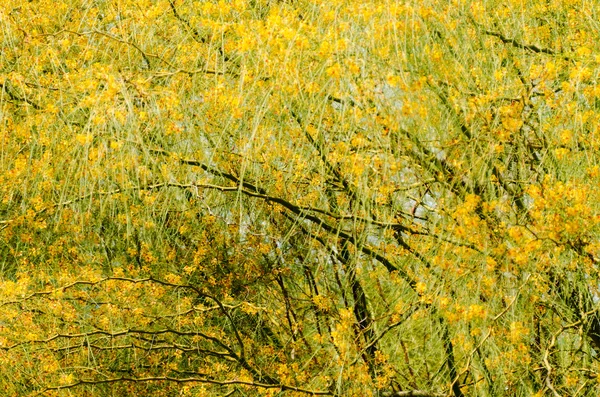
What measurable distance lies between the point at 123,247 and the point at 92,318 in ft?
Answer: 2.40

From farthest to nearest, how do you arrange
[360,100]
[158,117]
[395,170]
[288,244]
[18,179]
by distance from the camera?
1. [288,244]
2. [18,179]
3. [158,117]
4. [395,170]
5. [360,100]

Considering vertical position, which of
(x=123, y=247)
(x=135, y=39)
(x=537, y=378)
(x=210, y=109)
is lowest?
(x=123, y=247)

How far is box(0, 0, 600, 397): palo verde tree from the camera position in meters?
2.35

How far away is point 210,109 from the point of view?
2986 mm

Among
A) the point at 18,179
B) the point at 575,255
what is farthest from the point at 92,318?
the point at 575,255

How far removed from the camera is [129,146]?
2.75 metres

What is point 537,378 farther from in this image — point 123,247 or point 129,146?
point 123,247

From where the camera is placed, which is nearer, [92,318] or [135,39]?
[135,39]

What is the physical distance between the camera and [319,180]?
294 centimetres

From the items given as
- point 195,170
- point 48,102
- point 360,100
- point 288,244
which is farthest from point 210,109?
point 288,244

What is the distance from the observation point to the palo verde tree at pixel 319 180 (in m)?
2.35

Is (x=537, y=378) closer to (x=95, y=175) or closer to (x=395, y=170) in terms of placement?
(x=395, y=170)

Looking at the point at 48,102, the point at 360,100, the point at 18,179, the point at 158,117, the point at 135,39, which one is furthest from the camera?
the point at 18,179

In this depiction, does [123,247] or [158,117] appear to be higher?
[158,117]
